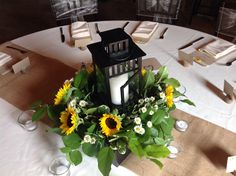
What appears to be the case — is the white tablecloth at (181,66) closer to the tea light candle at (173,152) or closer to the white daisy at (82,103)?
the tea light candle at (173,152)

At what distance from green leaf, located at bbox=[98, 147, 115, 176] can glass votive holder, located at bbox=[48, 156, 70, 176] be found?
0.17 meters

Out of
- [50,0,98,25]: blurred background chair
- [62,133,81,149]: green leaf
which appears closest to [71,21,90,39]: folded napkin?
[50,0,98,25]: blurred background chair

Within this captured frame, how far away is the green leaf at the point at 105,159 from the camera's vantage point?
729 mm

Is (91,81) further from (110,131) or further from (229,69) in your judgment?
(229,69)

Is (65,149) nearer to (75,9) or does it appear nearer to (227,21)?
(227,21)

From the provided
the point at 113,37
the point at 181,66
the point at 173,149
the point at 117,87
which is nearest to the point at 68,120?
the point at 117,87

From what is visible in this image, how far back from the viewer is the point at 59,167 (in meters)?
0.87

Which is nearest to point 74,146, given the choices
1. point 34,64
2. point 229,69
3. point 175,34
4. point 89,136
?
point 89,136

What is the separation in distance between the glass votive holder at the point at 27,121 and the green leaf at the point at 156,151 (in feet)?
1.59

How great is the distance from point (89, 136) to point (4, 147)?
40cm

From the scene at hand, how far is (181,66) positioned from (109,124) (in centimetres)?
65

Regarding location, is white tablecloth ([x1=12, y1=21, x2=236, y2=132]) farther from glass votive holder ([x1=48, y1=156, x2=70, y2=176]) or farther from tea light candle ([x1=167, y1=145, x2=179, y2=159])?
glass votive holder ([x1=48, y1=156, x2=70, y2=176])

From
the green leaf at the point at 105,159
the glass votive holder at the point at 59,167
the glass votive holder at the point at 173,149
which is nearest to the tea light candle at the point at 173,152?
the glass votive holder at the point at 173,149

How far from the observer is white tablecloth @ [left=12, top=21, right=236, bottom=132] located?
1.05m
